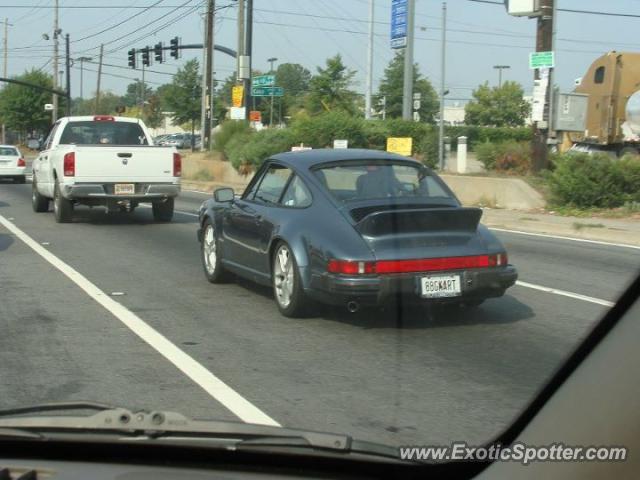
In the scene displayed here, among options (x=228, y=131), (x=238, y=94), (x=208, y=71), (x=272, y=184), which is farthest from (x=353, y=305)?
(x=208, y=71)

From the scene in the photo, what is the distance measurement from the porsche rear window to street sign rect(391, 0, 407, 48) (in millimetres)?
22077

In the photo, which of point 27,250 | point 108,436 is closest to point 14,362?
point 108,436

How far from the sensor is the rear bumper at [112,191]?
16.7 m

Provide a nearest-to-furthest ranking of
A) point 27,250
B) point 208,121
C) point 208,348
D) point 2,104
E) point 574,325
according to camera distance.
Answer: point 208,348
point 574,325
point 27,250
point 208,121
point 2,104

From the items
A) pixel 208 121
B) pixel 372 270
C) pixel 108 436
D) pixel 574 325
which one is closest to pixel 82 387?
pixel 372 270

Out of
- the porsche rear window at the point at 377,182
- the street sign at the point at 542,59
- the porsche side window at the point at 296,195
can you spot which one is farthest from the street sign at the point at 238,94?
the porsche rear window at the point at 377,182

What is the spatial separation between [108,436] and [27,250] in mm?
10928

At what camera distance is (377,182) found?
27.2ft

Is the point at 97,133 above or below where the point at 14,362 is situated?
above

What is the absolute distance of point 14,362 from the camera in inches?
261

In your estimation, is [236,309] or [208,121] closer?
[236,309]

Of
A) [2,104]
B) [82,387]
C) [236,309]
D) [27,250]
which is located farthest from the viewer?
[2,104]

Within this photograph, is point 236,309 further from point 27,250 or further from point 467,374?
point 27,250

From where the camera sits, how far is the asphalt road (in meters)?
5.32
